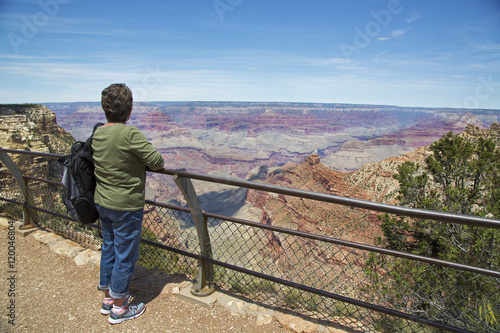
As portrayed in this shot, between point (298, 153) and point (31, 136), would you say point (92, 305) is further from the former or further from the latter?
point (298, 153)

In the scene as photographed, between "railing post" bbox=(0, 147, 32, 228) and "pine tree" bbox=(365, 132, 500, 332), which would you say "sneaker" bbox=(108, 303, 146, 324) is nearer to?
"railing post" bbox=(0, 147, 32, 228)

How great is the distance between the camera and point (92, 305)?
269cm

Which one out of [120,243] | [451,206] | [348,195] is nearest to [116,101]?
[120,243]

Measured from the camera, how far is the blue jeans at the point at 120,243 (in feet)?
7.75

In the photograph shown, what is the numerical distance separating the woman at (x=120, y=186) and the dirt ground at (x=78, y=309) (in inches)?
6.3

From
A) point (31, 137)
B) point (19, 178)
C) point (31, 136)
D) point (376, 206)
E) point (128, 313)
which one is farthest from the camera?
point (31, 136)

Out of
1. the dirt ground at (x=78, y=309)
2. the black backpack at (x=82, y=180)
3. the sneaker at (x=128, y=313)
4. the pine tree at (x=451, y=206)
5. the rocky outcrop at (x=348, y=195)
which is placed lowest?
the rocky outcrop at (x=348, y=195)

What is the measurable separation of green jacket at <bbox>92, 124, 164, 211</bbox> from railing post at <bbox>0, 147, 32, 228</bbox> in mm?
2638

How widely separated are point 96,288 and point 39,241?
1.65 meters

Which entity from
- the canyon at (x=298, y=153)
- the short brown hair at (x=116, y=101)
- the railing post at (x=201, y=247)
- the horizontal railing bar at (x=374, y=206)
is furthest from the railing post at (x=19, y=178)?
the canyon at (x=298, y=153)

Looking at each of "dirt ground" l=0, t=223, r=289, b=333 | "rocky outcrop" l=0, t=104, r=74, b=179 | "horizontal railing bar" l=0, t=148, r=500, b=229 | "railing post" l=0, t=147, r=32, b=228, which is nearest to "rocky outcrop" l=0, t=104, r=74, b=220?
"rocky outcrop" l=0, t=104, r=74, b=179

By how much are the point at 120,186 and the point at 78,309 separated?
1.30 metres

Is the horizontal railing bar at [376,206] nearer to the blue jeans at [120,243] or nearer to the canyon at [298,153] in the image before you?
the blue jeans at [120,243]

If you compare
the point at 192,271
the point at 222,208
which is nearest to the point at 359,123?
the point at 222,208
